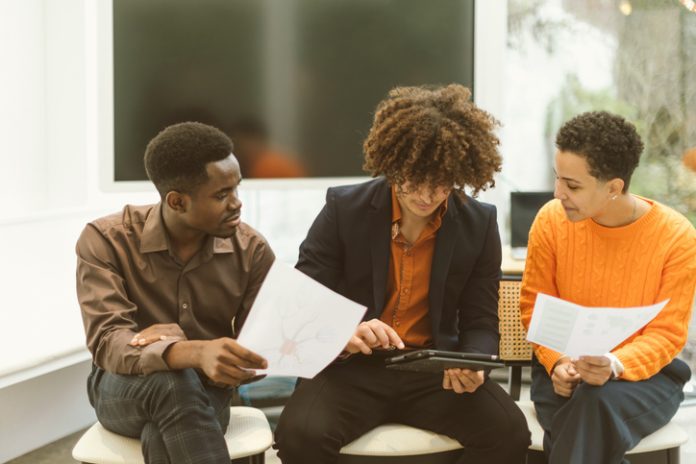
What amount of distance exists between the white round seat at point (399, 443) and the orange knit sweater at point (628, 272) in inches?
15.7

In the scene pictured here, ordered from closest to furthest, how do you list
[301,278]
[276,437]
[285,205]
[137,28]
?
1. [301,278]
2. [276,437]
3. [137,28]
4. [285,205]

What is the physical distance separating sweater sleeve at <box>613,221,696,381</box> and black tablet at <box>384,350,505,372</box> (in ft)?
1.42

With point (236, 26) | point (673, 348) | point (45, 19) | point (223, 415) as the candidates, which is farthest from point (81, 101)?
point (673, 348)

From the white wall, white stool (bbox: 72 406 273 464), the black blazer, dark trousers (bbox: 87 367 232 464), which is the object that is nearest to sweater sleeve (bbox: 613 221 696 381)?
the black blazer

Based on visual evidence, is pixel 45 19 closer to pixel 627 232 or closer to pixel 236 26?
pixel 236 26

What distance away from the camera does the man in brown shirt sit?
1.83 m

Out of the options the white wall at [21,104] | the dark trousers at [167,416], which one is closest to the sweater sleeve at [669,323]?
the dark trousers at [167,416]

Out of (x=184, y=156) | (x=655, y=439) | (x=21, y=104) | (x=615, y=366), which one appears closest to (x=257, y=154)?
(x=184, y=156)

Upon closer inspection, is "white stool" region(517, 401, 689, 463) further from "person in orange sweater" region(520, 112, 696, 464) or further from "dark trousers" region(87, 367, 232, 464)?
"dark trousers" region(87, 367, 232, 464)

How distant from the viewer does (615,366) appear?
6.77 feet

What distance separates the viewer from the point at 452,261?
2.24 meters

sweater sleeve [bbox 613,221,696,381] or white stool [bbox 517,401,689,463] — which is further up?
sweater sleeve [bbox 613,221,696,381]

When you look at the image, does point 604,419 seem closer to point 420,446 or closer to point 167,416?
point 420,446

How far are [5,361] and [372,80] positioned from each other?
5.37 ft
